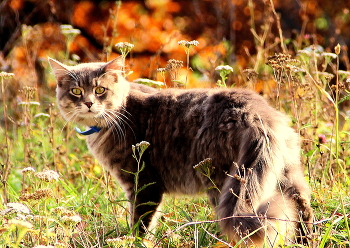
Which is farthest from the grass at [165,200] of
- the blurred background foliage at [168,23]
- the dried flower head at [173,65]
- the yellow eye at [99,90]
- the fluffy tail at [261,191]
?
the blurred background foliage at [168,23]

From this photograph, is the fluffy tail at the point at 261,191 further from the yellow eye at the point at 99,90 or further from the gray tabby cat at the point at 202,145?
the yellow eye at the point at 99,90

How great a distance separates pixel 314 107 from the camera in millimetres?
3166

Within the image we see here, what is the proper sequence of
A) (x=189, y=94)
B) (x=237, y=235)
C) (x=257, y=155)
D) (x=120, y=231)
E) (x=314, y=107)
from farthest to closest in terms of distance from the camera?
(x=314, y=107) → (x=189, y=94) → (x=120, y=231) → (x=257, y=155) → (x=237, y=235)

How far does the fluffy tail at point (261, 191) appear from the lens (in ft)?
6.03

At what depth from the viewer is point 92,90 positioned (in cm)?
284

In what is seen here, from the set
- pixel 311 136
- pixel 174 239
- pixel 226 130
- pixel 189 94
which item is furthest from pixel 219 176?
pixel 311 136

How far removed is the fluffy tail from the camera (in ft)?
6.03

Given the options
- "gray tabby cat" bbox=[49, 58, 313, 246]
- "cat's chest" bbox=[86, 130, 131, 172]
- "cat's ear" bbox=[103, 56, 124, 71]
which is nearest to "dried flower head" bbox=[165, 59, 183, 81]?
"gray tabby cat" bbox=[49, 58, 313, 246]

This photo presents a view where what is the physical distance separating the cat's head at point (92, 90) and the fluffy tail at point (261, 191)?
983mm

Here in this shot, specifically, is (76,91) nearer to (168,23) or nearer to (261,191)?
(261,191)

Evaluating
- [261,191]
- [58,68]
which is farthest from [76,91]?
[261,191]

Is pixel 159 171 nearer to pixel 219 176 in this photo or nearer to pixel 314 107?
pixel 219 176

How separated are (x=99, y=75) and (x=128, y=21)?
13.9 ft

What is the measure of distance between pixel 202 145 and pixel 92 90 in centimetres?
87
